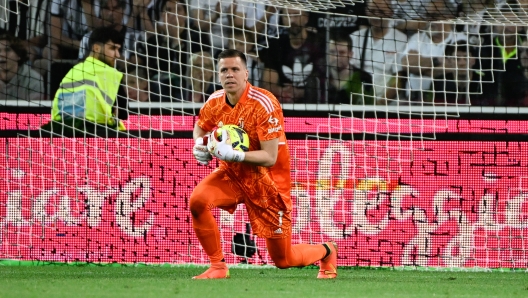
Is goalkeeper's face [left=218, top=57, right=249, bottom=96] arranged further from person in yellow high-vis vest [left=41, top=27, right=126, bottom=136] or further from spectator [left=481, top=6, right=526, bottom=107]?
spectator [left=481, top=6, right=526, bottom=107]

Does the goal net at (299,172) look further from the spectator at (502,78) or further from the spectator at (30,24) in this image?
the spectator at (502,78)

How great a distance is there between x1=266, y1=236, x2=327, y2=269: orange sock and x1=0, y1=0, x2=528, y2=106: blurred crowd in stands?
9.08ft

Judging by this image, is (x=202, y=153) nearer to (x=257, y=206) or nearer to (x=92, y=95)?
(x=257, y=206)

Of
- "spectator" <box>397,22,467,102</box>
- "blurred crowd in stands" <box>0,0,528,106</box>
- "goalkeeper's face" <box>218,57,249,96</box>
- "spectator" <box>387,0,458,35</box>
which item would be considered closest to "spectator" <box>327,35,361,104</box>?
"blurred crowd in stands" <box>0,0,528,106</box>

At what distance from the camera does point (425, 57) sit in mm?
11117

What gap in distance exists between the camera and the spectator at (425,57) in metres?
10.8

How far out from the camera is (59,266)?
388 inches

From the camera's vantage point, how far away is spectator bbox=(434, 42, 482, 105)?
35.0 ft

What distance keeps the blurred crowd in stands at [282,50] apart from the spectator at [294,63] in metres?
0.01

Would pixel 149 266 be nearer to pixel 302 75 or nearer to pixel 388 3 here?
pixel 302 75

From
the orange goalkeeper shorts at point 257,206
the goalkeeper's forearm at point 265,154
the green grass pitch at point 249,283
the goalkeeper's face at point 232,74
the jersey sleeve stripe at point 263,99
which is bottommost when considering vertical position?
the green grass pitch at point 249,283

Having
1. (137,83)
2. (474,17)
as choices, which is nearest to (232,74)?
(137,83)

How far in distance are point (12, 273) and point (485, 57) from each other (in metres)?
5.23

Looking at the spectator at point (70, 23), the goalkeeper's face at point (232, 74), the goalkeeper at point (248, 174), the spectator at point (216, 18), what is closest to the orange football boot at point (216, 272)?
the goalkeeper at point (248, 174)
